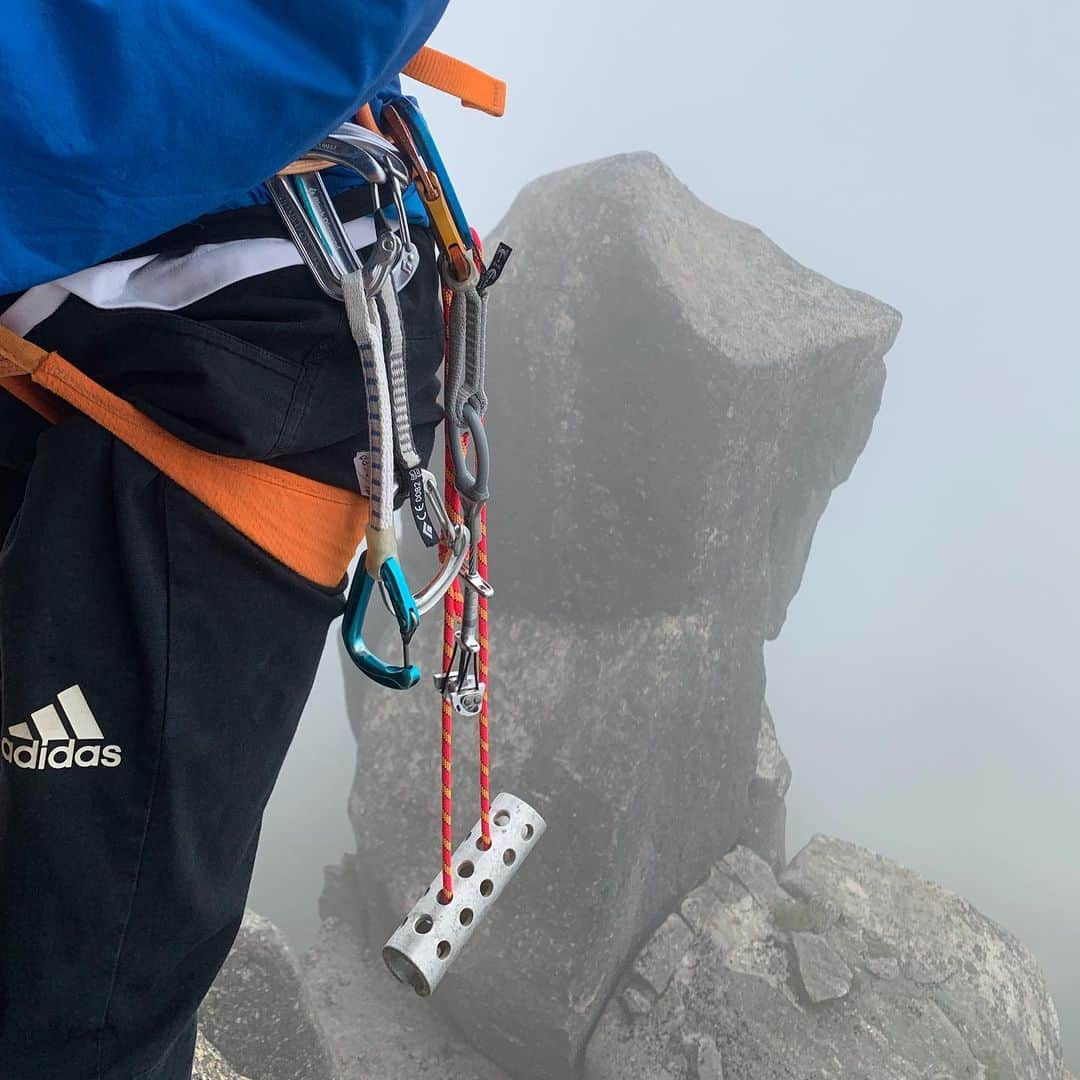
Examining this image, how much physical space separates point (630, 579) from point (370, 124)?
24.1 ft

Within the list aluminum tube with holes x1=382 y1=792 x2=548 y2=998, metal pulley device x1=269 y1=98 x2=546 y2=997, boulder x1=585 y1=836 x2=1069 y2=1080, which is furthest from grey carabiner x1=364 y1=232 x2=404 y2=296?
boulder x1=585 y1=836 x2=1069 y2=1080

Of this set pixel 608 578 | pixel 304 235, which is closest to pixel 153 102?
pixel 304 235

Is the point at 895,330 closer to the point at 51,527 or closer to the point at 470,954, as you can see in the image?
the point at 470,954

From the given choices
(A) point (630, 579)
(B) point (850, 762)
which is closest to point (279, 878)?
(A) point (630, 579)

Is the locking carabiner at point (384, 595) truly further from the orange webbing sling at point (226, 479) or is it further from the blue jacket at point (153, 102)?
the blue jacket at point (153, 102)

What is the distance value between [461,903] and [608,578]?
22.7 feet

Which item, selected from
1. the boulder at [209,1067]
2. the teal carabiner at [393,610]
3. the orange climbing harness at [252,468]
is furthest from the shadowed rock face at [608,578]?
the orange climbing harness at [252,468]

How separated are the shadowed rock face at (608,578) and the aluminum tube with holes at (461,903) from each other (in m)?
6.34

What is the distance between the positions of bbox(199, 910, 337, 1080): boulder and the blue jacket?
571 cm

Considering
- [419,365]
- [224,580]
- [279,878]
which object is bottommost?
[279,878]

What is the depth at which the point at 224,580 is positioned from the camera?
957mm

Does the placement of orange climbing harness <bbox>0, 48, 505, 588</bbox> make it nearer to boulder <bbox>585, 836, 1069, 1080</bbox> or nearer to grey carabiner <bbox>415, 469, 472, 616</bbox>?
grey carabiner <bbox>415, 469, 472, 616</bbox>

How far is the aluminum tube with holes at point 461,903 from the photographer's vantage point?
4.39 ft

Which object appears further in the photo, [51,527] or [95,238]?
[51,527]
